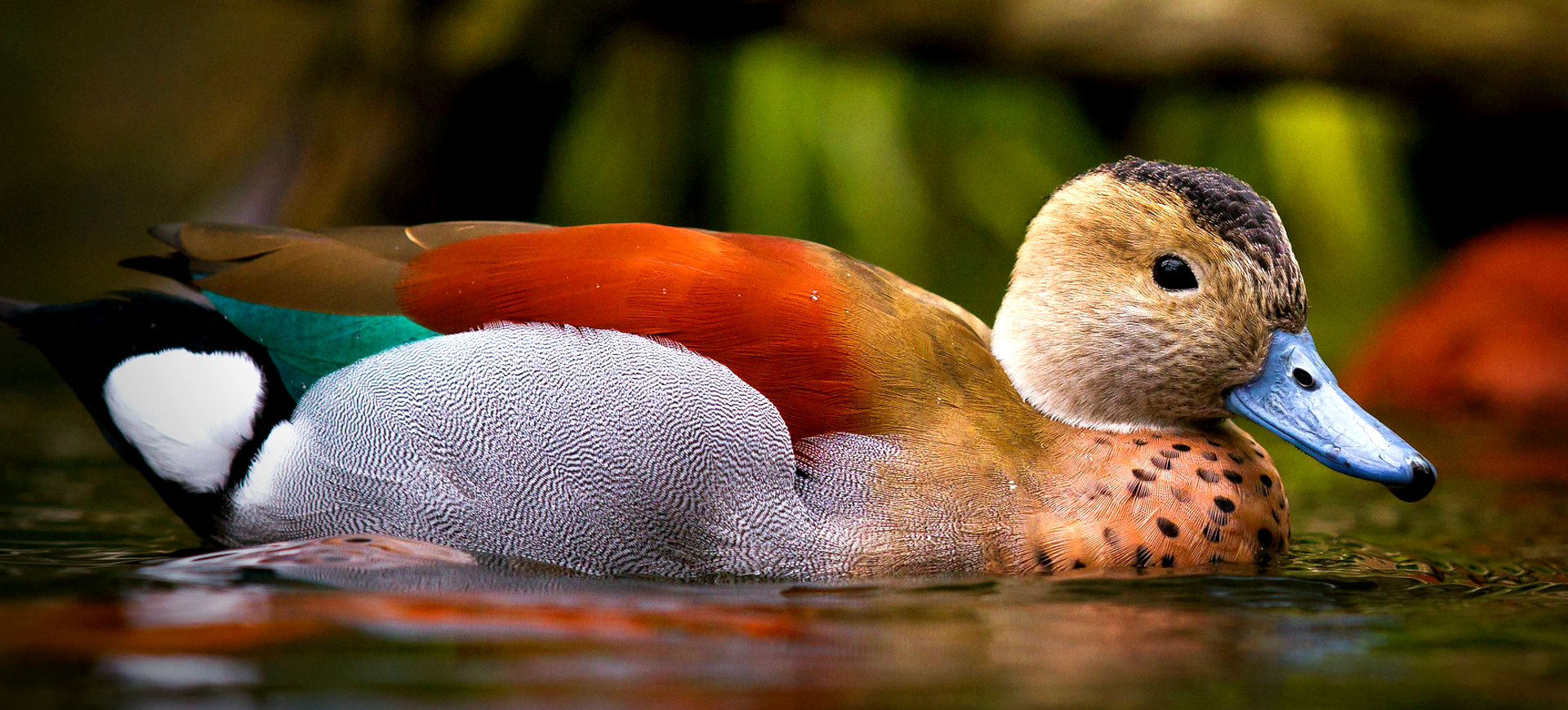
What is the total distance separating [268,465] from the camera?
10.6ft

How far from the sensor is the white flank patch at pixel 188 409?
10.8ft

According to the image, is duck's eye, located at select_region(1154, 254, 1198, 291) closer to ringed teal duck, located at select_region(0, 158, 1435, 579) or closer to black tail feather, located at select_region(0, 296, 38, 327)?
ringed teal duck, located at select_region(0, 158, 1435, 579)

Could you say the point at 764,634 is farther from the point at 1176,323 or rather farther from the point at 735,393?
the point at 1176,323

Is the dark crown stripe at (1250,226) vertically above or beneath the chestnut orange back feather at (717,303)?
above

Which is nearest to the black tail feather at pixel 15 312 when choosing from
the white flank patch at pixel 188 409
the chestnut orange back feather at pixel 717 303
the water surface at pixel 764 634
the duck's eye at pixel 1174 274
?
the white flank patch at pixel 188 409

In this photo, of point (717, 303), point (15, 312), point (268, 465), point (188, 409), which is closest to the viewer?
point (717, 303)

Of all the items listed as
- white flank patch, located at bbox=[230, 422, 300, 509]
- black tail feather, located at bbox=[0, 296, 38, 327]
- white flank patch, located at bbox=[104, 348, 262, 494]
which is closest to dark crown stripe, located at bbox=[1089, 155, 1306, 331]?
white flank patch, located at bbox=[230, 422, 300, 509]

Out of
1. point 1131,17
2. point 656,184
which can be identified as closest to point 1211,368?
point 1131,17

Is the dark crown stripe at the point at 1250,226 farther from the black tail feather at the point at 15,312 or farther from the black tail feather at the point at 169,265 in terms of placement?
the black tail feather at the point at 15,312

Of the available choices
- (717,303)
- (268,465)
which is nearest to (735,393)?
(717,303)

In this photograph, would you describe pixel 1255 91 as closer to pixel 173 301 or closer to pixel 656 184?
pixel 656 184

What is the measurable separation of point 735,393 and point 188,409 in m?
1.33

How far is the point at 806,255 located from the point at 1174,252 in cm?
80

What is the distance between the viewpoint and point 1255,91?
A: 7.77 m
